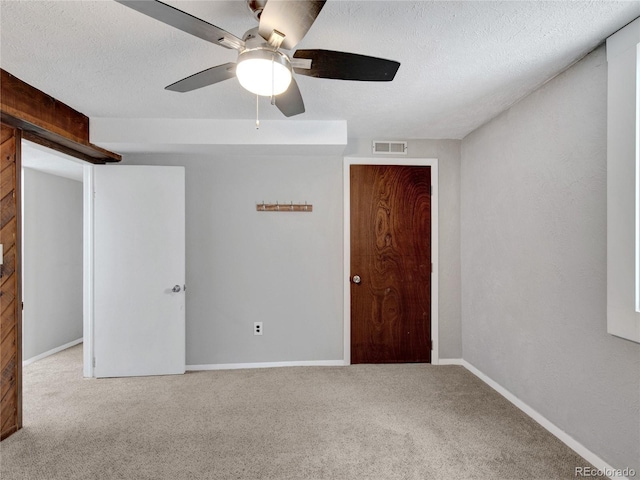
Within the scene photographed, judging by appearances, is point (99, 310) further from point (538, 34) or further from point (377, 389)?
point (538, 34)

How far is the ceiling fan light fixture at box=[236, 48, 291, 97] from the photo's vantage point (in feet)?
4.43

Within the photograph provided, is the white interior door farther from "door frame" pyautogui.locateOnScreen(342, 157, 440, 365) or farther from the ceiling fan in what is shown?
the ceiling fan

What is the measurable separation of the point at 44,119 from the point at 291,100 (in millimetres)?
1899

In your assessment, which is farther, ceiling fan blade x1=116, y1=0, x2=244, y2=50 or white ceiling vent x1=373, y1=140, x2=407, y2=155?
white ceiling vent x1=373, y1=140, x2=407, y2=155

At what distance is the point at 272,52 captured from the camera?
1.35 metres

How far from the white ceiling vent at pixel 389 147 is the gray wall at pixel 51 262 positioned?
3789 millimetres

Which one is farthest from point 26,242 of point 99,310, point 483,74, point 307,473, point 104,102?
point 483,74

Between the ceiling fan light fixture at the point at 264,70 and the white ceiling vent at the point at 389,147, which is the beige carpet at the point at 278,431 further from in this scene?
the white ceiling vent at the point at 389,147

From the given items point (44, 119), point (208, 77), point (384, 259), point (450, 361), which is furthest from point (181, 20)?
point (450, 361)

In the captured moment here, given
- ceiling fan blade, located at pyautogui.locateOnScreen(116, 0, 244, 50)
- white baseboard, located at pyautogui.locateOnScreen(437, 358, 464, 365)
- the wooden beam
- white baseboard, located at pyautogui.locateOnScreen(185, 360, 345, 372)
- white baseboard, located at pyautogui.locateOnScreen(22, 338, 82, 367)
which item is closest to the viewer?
ceiling fan blade, located at pyautogui.locateOnScreen(116, 0, 244, 50)

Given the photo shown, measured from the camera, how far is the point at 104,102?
2576 millimetres

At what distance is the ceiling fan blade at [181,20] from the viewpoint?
1.09 meters

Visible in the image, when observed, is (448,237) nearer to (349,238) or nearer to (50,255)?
(349,238)

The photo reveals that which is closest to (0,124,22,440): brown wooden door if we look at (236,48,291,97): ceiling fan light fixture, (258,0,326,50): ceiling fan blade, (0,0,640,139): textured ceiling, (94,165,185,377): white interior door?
(0,0,640,139): textured ceiling
